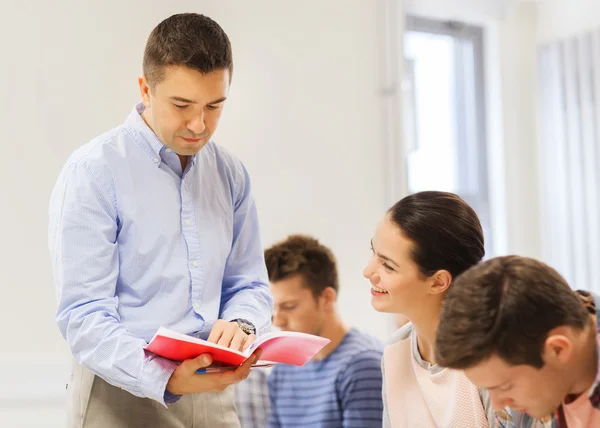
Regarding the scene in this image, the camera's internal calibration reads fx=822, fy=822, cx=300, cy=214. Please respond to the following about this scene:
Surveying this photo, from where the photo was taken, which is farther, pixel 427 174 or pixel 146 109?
pixel 427 174

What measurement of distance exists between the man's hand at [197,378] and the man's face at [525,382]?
47 cm

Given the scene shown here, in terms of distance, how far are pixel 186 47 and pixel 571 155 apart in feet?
10.0

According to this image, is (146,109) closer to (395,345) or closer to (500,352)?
(395,345)

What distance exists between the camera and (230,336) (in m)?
1.58

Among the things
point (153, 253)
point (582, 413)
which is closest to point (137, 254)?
point (153, 253)

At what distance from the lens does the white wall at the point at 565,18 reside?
411cm

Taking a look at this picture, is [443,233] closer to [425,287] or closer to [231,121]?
[425,287]

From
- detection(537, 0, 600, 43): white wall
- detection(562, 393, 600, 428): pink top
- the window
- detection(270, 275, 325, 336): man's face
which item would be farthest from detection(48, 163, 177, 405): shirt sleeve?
detection(537, 0, 600, 43): white wall

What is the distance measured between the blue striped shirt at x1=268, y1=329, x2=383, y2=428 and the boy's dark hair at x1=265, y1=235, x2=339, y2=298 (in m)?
0.20

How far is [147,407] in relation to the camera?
1.60 metres

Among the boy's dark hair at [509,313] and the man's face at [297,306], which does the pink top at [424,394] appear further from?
the man's face at [297,306]

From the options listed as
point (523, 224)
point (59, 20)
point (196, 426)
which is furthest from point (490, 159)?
point (196, 426)

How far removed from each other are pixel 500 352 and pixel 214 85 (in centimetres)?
77

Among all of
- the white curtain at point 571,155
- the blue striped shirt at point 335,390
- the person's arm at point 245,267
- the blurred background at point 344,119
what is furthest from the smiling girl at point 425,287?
the white curtain at point 571,155
